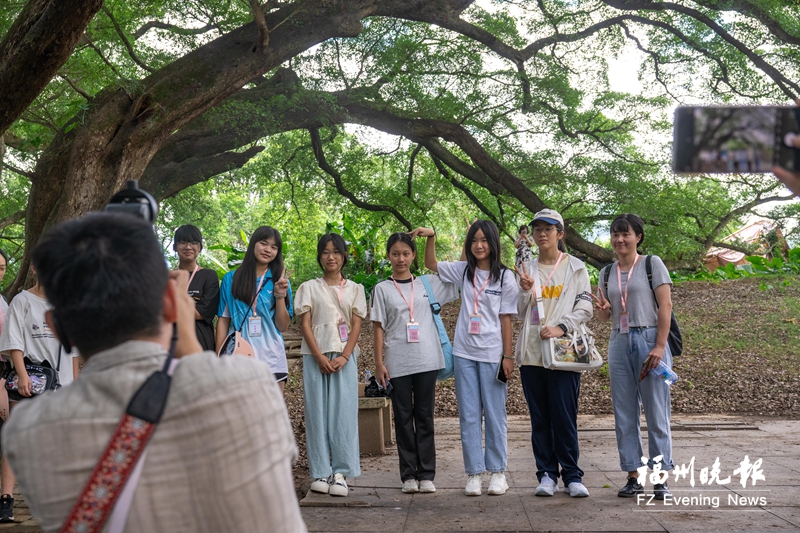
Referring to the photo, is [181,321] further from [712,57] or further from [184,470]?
[712,57]

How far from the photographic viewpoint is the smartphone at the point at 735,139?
5.65 feet

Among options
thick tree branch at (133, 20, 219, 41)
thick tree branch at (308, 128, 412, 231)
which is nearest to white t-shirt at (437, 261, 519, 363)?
thick tree branch at (133, 20, 219, 41)

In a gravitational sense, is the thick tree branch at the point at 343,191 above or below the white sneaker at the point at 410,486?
above

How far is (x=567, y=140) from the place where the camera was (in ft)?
35.4

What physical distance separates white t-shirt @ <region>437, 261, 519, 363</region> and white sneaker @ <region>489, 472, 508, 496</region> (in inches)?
32.7

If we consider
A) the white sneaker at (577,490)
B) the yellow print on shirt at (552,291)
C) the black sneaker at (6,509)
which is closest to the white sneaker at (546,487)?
the white sneaker at (577,490)

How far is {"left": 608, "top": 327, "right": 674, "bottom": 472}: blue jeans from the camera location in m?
4.78

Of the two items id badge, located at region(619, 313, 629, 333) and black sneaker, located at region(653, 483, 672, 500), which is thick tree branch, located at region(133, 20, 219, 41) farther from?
black sneaker, located at region(653, 483, 672, 500)

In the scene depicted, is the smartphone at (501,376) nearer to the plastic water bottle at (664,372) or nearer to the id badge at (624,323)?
the id badge at (624,323)

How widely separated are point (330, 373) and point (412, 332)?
700 mm

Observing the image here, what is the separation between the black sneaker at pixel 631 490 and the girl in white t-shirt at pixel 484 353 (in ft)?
2.68

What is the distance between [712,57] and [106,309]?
32.3ft

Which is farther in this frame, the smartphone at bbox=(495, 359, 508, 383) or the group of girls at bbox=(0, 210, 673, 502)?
the smartphone at bbox=(495, 359, 508, 383)

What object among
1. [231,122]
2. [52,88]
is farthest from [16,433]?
[52,88]
